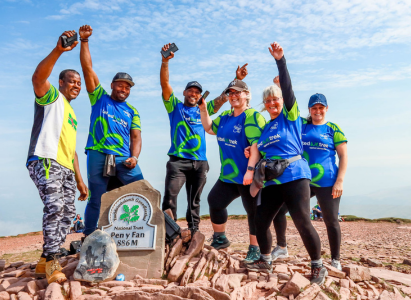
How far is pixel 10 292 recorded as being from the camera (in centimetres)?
416

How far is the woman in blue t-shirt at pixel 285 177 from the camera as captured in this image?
161 inches

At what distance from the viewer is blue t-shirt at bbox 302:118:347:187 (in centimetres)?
480

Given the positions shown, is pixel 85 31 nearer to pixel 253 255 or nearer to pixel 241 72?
pixel 241 72

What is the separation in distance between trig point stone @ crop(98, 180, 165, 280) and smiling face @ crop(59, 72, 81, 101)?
1.56m

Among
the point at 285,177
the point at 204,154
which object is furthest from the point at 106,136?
the point at 285,177

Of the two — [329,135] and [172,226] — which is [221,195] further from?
[329,135]

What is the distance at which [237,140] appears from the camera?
5016mm

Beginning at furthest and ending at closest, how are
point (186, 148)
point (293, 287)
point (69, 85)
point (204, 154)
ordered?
point (204, 154)
point (186, 148)
point (69, 85)
point (293, 287)

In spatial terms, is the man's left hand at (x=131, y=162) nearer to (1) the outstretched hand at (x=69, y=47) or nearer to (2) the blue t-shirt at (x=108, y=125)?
(2) the blue t-shirt at (x=108, y=125)

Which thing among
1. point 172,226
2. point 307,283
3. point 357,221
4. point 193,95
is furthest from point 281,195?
point 357,221

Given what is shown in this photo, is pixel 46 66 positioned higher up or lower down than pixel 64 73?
lower down

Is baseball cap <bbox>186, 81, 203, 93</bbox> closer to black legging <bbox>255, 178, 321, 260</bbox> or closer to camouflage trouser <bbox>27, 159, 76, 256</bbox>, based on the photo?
black legging <bbox>255, 178, 321, 260</bbox>

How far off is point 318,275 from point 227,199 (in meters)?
1.67

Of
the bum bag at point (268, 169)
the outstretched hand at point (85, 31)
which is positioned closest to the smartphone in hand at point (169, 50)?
the outstretched hand at point (85, 31)
